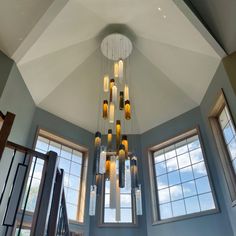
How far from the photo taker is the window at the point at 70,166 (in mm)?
4844

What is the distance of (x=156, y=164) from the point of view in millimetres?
5445

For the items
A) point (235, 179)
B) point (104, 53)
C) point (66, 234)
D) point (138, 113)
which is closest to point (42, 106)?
point (104, 53)

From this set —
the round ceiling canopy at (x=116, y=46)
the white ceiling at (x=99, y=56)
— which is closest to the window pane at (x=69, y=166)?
the white ceiling at (x=99, y=56)

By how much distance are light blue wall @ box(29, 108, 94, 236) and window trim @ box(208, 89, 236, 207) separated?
8.77 ft

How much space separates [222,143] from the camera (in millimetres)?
4328

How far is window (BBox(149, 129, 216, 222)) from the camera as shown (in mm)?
4484

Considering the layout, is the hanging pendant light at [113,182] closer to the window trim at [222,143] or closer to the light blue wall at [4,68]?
the window trim at [222,143]

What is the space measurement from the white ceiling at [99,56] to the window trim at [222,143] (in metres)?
0.53

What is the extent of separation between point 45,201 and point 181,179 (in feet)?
11.7

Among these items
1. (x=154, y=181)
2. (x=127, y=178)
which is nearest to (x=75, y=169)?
(x=154, y=181)

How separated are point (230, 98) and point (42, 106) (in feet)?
12.1

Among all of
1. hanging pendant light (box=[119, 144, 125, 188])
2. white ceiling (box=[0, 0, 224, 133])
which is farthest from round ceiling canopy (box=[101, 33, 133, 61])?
hanging pendant light (box=[119, 144, 125, 188])

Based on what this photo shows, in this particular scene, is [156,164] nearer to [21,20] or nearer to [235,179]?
[235,179]

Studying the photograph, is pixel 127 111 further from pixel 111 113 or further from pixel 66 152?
pixel 66 152
